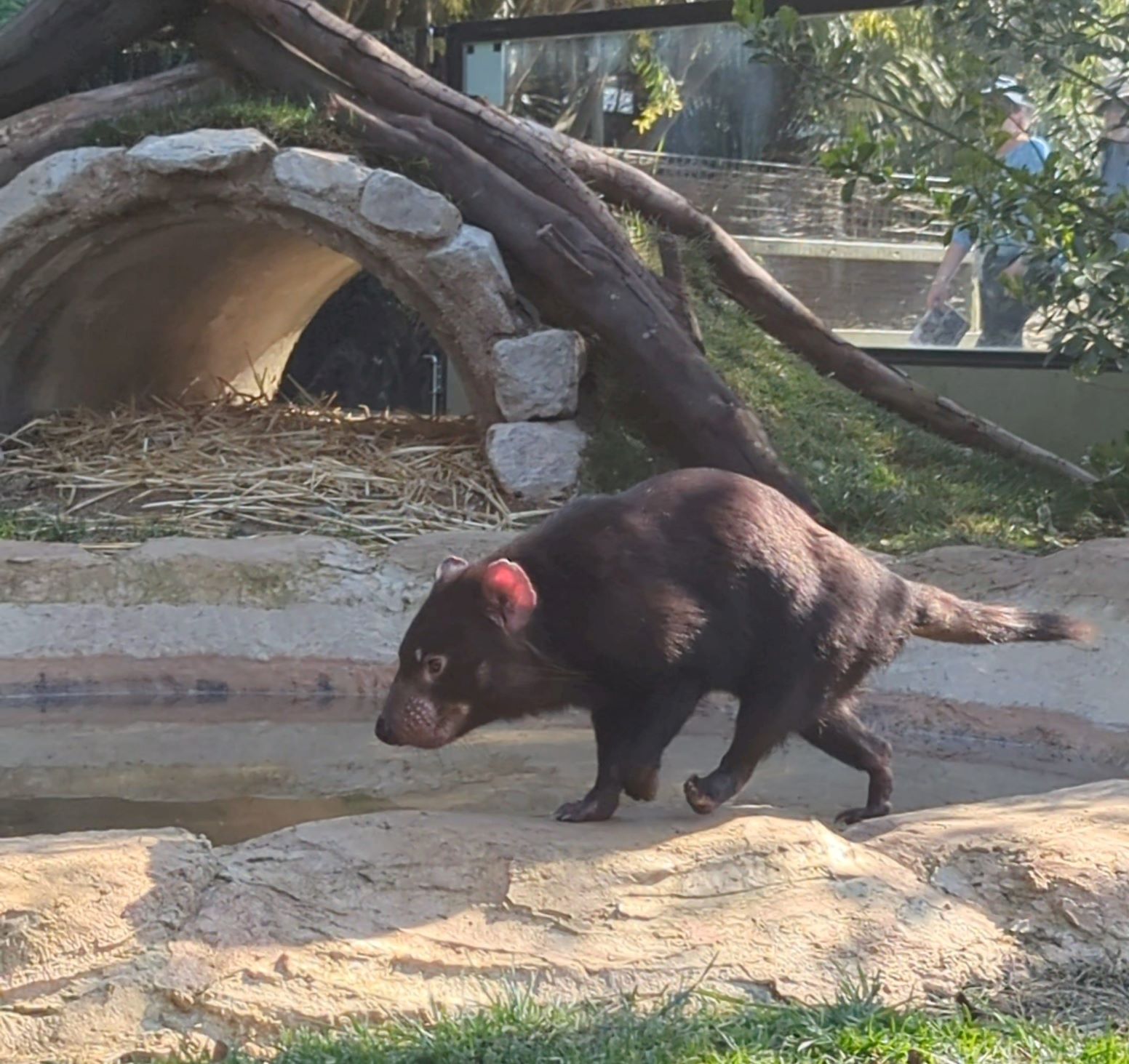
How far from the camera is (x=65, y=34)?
8297 millimetres

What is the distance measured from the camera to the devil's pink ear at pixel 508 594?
12.8 feet

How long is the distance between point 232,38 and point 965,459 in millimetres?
4485

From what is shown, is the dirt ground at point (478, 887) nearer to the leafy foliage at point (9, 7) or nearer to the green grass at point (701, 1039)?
the green grass at point (701, 1039)

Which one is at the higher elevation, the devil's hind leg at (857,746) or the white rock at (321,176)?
the white rock at (321,176)

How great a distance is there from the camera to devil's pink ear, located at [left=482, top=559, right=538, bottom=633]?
3889 mm

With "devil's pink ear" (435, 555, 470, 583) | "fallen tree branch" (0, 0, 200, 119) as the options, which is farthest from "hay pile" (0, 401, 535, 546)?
"devil's pink ear" (435, 555, 470, 583)

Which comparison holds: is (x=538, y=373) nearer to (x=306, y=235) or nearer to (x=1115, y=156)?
(x=306, y=235)

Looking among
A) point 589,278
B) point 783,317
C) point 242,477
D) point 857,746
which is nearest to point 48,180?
point 242,477

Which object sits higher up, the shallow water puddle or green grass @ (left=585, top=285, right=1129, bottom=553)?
green grass @ (left=585, top=285, right=1129, bottom=553)

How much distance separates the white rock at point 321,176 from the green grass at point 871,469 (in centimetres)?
160

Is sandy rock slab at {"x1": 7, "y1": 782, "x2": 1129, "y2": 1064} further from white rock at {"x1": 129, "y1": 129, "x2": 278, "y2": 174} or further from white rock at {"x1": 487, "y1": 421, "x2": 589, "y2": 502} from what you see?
white rock at {"x1": 129, "y1": 129, "x2": 278, "y2": 174}

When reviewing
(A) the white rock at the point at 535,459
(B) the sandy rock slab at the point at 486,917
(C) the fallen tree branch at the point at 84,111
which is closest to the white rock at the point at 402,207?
(A) the white rock at the point at 535,459

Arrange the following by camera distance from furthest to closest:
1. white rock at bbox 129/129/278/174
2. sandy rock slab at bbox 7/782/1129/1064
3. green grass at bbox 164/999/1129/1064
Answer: white rock at bbox 129/129/278/174
sandy rock slab at bbox 7/782/1129/1064
green grass at bbox 164/999/1129/1064

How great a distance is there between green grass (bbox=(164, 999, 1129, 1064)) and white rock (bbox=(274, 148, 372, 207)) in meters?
5.20
